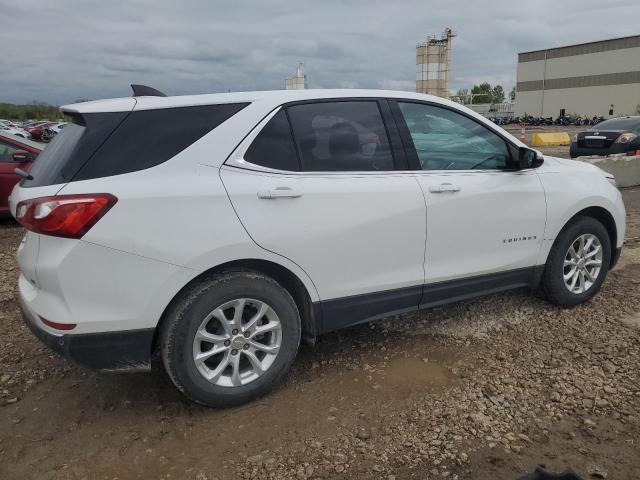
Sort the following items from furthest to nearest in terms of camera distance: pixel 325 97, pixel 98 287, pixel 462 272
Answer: pixel 462 272, pixel 325 97, pixel 98 287

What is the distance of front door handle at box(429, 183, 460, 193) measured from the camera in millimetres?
3392

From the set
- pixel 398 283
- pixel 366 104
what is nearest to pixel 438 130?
pixel 366 104

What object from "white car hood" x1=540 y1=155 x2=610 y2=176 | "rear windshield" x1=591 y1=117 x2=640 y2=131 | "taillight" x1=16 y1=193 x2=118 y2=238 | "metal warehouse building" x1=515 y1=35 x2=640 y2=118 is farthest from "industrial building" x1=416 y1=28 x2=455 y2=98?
"taillight" x1=16 y1=193 x2=118 y2=238

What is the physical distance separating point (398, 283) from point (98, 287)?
175 centimetres

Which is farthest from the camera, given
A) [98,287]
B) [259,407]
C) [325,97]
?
[325,97]

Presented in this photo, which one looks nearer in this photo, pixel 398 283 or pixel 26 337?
pixel 398 283

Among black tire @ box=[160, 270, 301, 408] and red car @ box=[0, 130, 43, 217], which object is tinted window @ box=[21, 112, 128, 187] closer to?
black tire @ box=[160, 270, 301, 408]

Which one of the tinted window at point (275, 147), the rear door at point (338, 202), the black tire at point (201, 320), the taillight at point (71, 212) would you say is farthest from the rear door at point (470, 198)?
the taillight at point (71, 212)

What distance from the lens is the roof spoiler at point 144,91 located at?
10.4ft

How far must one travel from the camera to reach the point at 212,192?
2.75 metres

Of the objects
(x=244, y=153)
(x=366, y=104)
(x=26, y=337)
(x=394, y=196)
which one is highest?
(x=366, y=104)

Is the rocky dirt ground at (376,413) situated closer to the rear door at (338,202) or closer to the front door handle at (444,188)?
the rear door at (338,202)

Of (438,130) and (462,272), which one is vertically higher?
(438,130)

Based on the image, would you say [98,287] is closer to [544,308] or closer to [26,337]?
[26,337]
